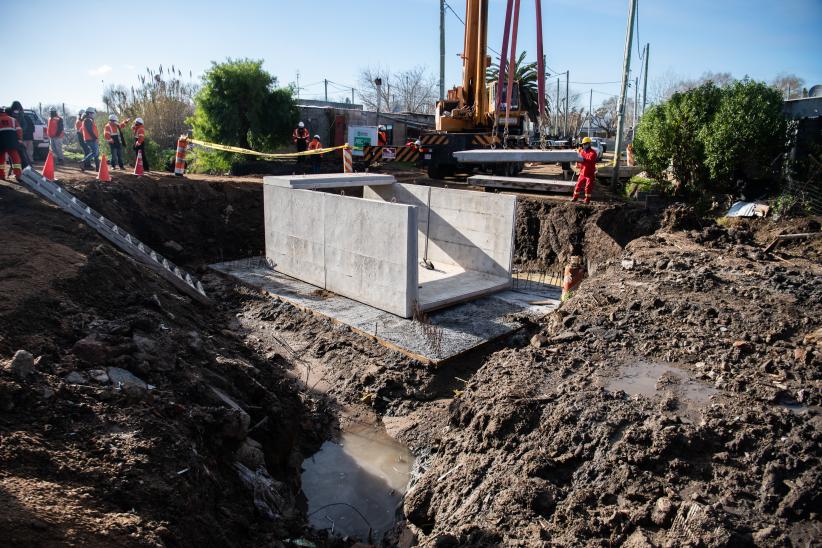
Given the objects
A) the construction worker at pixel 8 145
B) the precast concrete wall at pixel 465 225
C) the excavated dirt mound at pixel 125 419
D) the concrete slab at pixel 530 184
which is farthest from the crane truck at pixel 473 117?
the excavated dirt mound at pixel 125 419

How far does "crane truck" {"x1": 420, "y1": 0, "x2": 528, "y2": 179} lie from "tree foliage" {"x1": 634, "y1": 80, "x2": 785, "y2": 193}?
12.9 ft

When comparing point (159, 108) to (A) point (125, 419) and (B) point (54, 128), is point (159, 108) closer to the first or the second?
(B) point (54, 128)

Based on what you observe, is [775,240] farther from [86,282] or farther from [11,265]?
[11,265]

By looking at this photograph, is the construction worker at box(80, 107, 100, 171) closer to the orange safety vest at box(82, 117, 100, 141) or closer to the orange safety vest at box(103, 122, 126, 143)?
the orange safety vest at box(82, 117, 100, 141)

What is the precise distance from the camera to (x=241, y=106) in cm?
1939

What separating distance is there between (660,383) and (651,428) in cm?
92

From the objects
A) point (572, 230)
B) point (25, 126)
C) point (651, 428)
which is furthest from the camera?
point (25, 126)

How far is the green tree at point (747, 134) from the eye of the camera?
11633mm

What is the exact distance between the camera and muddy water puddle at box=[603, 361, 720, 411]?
5.33 meters

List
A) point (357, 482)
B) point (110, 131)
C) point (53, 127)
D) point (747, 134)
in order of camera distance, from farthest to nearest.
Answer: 1. point (53, 127)
2. point (110, 131)
3. point (747, 134)
4. point (357, 482)

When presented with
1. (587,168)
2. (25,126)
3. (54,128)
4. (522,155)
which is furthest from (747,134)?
(25,126)

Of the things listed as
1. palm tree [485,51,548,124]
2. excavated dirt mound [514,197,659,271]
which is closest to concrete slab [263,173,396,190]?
excavated dirt mound [514,197,659,271]

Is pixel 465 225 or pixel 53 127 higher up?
pixel 53 127

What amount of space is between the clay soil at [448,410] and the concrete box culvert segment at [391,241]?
1.37 metres
